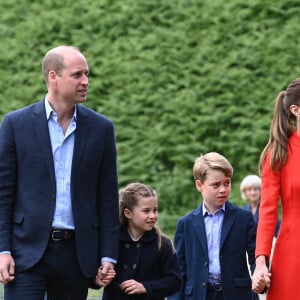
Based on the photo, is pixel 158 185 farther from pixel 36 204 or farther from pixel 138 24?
pixel 36 204

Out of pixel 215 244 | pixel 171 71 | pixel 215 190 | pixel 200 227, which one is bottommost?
pixel 215 244

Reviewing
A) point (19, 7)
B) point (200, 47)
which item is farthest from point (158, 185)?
point (19, 7)

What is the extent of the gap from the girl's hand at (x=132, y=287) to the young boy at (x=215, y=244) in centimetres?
42

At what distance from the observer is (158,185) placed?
1585 cm

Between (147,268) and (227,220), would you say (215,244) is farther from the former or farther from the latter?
(147,268)

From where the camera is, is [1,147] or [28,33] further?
[28,33]

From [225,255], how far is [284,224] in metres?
0.98

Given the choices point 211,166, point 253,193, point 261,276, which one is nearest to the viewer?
point 261,276

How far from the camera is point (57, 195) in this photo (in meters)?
6.26

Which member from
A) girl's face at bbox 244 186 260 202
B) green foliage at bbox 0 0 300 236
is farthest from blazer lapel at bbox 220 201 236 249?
green foliage at bbox 0 0 300 236

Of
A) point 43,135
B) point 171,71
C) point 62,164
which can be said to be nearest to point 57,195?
point 62,164

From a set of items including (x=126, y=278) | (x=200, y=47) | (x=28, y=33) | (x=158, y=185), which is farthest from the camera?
(x=28, y=33)

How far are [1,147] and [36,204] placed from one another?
41cm

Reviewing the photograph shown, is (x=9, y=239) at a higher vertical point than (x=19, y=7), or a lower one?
lower
